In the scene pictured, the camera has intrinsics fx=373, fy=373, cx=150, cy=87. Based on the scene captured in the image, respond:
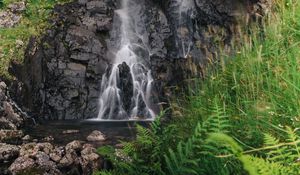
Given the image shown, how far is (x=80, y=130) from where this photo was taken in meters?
10.8

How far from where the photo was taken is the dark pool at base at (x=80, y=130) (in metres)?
9.53

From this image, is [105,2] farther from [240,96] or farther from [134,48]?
[240,96]

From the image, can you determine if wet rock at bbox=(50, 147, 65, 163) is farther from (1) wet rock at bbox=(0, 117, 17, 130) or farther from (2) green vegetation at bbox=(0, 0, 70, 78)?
(2) green vegetation at bbox=(0, 0, 70, 78)

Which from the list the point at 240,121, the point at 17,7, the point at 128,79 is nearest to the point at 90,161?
the point at 240,121

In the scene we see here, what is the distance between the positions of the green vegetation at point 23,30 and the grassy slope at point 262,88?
9.17 m

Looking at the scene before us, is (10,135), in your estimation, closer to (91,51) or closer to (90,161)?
(90,161)

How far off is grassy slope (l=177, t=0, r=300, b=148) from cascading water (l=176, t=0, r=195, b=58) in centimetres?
1177

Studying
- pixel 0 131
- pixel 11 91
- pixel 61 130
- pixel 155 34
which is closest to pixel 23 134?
pixel 0 131

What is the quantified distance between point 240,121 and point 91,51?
484 inches

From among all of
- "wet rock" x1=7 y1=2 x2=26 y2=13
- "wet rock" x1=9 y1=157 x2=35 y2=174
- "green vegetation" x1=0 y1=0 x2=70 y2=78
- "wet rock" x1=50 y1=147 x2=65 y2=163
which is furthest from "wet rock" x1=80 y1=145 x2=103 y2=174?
"wet rock" x1=7 y1=2 x2=26 y2=13

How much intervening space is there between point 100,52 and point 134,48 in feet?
5.59

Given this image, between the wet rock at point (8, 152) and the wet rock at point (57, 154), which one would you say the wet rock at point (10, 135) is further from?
the wet rock at point (57, 154)

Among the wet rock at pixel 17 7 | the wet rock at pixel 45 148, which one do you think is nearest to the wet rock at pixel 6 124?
the wet rock at pixel 45 148

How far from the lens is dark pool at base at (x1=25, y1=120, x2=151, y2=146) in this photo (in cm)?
953
